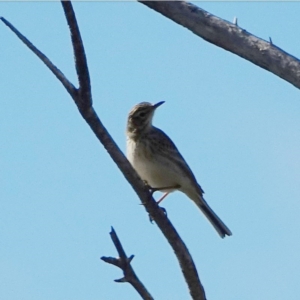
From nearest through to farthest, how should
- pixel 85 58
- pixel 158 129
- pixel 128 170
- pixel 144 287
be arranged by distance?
1. pixel 144 287
2. pixel 85 58
3. pixel 128 170
4. pixel 158 129

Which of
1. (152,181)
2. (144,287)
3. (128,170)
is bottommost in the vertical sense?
(144,287)

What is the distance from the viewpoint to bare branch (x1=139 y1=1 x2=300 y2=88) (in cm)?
646

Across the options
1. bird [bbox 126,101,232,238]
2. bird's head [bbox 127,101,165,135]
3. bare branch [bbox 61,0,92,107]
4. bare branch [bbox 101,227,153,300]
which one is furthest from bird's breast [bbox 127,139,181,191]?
bare branch [bbox 101,227,153,300]

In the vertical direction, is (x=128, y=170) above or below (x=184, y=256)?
above

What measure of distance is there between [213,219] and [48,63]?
6.39 m

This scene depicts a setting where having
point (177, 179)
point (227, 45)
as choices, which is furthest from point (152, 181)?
point (227, 45)

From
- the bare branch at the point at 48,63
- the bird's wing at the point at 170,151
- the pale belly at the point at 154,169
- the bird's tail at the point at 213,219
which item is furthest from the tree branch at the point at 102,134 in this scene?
the bird's tail at the point at 213,219

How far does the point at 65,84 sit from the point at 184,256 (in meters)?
1.79

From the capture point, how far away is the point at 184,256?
23.2 feet

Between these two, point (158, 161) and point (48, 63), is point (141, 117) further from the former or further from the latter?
point (48, 63)

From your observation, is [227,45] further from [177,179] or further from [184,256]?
[177,179]

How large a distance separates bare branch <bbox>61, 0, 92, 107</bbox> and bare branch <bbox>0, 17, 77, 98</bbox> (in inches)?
3.6

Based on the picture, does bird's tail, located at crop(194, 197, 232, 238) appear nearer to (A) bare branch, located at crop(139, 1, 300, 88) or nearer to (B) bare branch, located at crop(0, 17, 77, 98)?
(A) bare branch, located at crop(139, 1, 300, 88)

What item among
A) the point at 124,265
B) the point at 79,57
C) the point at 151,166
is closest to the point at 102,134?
the point at 79,57
